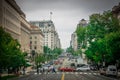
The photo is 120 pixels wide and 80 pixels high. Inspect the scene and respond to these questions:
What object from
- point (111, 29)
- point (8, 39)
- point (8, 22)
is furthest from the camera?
point (8, 22)

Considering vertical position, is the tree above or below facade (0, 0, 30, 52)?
below

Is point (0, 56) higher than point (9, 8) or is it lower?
lower

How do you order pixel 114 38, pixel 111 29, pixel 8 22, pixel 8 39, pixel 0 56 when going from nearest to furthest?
1. pixel 0 56
2. pixel 114 38
3. pixel 8 39
4. pixel 111 29
5. pixel 8 22

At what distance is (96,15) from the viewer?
106 meters

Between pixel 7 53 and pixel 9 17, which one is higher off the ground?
pixel 9 17

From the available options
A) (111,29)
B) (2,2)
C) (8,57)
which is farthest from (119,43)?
(2,2)

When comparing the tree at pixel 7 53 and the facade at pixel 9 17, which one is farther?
the facade at pixel 9 17

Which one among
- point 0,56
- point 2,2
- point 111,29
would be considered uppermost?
point 2,2

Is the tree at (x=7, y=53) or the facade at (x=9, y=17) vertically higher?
the facade at (x=9, y=17)

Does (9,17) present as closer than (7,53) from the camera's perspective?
No

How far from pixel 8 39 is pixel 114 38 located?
23.7 meters

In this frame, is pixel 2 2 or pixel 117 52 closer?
pixel 117 52

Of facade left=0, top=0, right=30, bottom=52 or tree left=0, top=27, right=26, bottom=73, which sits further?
facade left=0, top=0, right=30, bottom=52

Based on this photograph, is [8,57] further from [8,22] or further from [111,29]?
Result: [8,22]
